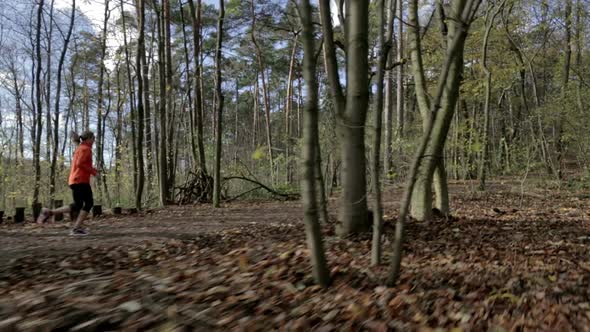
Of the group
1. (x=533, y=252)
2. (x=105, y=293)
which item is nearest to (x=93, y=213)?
(x=105, y=293)

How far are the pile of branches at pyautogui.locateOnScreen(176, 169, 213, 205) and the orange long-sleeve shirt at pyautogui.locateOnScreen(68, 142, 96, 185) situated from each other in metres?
6.34

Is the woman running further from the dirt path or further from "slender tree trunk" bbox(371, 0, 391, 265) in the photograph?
"slender tree trunk" bbox(371, 0, 391, 265)

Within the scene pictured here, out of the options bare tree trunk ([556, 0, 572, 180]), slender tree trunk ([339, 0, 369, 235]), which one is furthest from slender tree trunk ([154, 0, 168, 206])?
bare tree trunk ([556, 0, 572, 180])

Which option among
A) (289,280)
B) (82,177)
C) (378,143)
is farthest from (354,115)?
(82,177)

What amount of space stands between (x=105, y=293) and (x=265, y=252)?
77.7 inches

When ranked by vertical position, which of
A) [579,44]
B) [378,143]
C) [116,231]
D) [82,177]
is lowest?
[116,231]

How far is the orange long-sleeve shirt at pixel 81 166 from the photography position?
6680 mm

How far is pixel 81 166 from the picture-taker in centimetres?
673

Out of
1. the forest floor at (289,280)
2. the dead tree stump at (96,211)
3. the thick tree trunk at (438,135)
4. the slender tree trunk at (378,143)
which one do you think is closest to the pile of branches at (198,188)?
the dead tree stump at (96,211)

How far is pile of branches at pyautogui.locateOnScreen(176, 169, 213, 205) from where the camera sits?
43.1ft

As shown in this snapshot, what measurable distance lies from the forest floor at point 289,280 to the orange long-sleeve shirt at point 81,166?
933mm

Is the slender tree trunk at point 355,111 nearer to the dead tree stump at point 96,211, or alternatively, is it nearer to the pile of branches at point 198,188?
the dead tree stump at point 96,211

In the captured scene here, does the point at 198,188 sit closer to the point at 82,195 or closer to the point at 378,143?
the point at 82,195

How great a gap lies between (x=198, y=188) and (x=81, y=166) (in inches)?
259
